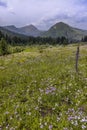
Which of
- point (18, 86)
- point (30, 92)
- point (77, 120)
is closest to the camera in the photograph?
point (77, 120)

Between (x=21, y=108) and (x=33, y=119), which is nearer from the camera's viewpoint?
(x=33, y=119)

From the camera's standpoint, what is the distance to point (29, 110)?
10.6m

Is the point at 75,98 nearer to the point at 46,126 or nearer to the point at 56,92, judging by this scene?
the point at 56,92

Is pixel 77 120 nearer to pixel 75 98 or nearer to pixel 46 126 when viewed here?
pixel 46 126

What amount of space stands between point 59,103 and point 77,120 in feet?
8.58

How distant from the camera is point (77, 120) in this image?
8.70 meters

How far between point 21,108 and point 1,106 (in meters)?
1.52

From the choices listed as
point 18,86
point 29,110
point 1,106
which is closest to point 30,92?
point 18,86

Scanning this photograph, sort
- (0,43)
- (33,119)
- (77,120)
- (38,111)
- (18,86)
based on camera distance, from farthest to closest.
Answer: (0,43)
(18,86)
(38,111)
(33,119)
(77,120)

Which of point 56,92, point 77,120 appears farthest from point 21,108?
point 77,120

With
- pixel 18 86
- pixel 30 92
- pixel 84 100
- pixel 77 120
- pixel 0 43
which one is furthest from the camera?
pixel 0 43

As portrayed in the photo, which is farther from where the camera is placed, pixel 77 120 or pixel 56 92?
pixel 56 92

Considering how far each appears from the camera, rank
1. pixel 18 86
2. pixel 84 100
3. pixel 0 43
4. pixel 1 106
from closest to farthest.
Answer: pixel 84 100 → pixel 1 106 → pixel 18 86 → pixel 0 43

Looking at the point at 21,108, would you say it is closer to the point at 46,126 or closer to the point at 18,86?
the point at 46,126
